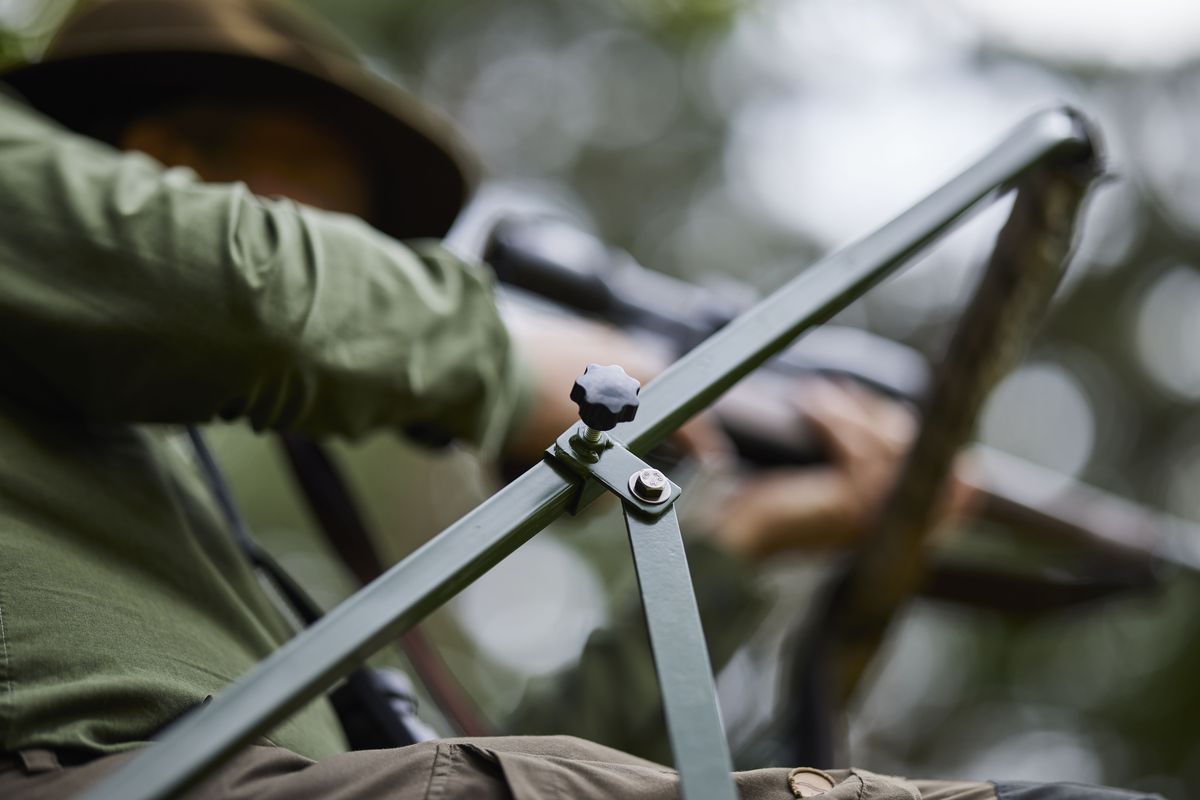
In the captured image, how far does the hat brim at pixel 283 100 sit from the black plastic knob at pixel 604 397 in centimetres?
121

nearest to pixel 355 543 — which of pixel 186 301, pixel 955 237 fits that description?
pixel 186 301

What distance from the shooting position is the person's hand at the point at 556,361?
1.90 meters

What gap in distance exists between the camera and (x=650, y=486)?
1062 mm

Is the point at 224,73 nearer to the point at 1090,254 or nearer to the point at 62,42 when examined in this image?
the point at 62,42

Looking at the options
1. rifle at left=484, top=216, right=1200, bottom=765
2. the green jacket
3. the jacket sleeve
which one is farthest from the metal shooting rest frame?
rifle at left=484, top=216, right=1200, bottom=765

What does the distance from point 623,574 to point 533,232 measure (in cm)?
796

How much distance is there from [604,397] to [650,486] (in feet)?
0.30

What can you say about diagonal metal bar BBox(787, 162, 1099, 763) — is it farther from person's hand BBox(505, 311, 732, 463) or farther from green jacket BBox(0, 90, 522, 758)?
green jacket BBox(0, 90, 522, 758)

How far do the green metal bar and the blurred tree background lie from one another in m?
8.81

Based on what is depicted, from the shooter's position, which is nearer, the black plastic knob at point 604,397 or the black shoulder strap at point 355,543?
the black plastic knob at point 604,397

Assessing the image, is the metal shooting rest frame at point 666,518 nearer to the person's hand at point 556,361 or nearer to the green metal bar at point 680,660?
the green metal bar at point 680,660

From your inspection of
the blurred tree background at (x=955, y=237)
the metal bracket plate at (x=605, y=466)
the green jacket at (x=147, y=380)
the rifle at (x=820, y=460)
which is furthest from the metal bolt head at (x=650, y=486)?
the blurred tree background at (x=955, y=237)

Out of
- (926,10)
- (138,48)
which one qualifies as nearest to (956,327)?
(138,48)

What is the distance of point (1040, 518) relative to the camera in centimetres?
336
